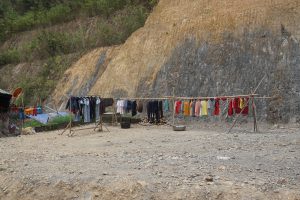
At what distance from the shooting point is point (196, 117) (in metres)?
20.7

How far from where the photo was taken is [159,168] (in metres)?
10.3

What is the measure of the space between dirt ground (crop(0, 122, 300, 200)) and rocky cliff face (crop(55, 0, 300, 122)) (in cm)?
392

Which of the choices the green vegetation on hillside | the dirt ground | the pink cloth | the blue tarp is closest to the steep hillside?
the green vegetation on hillside

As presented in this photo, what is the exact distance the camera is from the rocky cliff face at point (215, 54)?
19.2 metres

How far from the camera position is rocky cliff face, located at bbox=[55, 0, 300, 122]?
19.2 m

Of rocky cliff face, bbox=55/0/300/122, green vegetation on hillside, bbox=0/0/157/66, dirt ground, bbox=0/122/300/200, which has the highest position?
green vegetation on hillside, bbox=0/0/157/66

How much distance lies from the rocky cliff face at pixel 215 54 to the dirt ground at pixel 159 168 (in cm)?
392

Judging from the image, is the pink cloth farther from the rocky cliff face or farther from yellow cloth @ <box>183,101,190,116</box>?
the rocky cliff face

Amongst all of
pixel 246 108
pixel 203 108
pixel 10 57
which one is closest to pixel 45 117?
pixel 203 108

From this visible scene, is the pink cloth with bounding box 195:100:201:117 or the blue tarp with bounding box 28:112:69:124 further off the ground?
the pink cloth with bounding box 195:100:201:117

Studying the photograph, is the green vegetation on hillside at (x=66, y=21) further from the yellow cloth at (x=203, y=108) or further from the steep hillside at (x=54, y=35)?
the yellow cloth at (x=203, y=108)

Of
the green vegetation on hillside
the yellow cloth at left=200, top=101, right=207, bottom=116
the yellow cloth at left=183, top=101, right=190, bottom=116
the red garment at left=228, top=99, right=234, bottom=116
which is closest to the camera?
the red garment at left=228, top=99, right=234, bottom=116

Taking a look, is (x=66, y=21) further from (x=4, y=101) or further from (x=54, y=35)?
(x=4, y=101)

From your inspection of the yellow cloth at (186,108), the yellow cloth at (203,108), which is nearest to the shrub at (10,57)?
the yellow cloth at (186,108)
